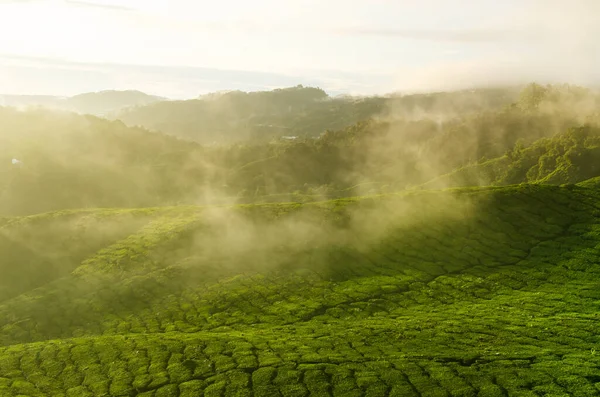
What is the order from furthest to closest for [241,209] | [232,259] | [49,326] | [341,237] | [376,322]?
[241,209] → [341,237] → [232,259] → [49,326] → [376,322]

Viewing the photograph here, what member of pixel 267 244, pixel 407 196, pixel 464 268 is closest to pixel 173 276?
pixel 267 244

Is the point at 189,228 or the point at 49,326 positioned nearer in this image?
the point at 49,326

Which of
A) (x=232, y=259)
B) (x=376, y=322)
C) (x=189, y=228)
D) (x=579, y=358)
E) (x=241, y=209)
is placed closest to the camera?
(x=579, y=358)

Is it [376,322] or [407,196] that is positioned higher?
[407,196]

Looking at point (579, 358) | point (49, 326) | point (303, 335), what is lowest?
point (49, 326)

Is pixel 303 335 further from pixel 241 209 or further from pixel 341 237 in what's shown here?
pixel 241 209

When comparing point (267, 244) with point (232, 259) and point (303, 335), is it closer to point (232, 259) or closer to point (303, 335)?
point (232, 259)

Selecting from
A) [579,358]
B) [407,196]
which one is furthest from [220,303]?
[407,196]
